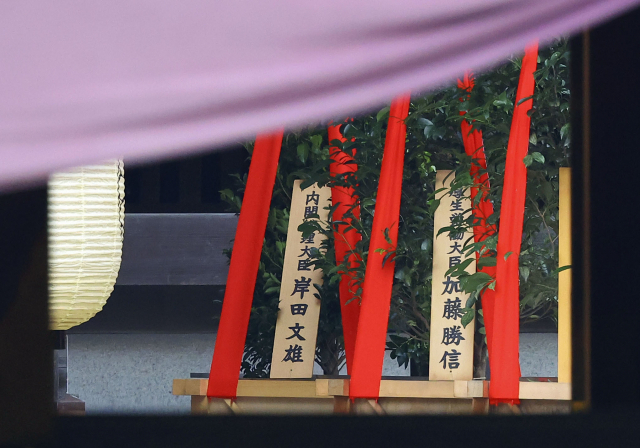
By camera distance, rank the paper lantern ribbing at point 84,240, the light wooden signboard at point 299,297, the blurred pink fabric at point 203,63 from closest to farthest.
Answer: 1. the blurred pink fabric at point 203,63
2. the paper lantern ribbing at point 84,240
3. the light wooden signboard at point 299,297

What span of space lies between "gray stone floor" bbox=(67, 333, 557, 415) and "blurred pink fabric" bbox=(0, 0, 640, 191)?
477 centimetres

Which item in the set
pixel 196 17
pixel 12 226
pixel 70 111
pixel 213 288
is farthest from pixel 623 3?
pixel 213 288

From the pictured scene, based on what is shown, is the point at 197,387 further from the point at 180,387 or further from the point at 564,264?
the point at 564,264

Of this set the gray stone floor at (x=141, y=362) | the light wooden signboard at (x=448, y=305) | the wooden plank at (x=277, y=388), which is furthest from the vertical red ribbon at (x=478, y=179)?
the gray stone floor at (x=141, y=362)

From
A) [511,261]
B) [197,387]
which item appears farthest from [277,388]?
[511,261]

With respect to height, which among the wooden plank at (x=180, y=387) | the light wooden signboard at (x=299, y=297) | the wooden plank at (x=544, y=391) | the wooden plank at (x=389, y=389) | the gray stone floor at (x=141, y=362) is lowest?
the gray stone floor at (x=141, y=362)

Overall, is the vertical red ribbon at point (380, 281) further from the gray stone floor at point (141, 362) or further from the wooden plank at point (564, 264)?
the gray stone floor at point (141, 362)

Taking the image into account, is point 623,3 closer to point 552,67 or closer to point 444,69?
point 444,69

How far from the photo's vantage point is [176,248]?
5590mm

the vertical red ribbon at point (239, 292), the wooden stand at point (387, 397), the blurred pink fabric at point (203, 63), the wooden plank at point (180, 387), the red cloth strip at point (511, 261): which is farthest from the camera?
the wooden plank at point (180, 387)

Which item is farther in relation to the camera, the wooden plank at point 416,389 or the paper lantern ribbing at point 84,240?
the wooden plank at point 416,389

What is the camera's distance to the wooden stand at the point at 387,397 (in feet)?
10.4

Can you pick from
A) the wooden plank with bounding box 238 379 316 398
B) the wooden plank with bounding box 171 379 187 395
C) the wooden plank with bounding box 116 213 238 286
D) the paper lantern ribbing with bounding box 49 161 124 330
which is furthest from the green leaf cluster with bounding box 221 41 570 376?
the paper lantern ribbing with bounding box 49 161 124 330

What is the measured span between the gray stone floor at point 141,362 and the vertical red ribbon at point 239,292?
2.87 metres
